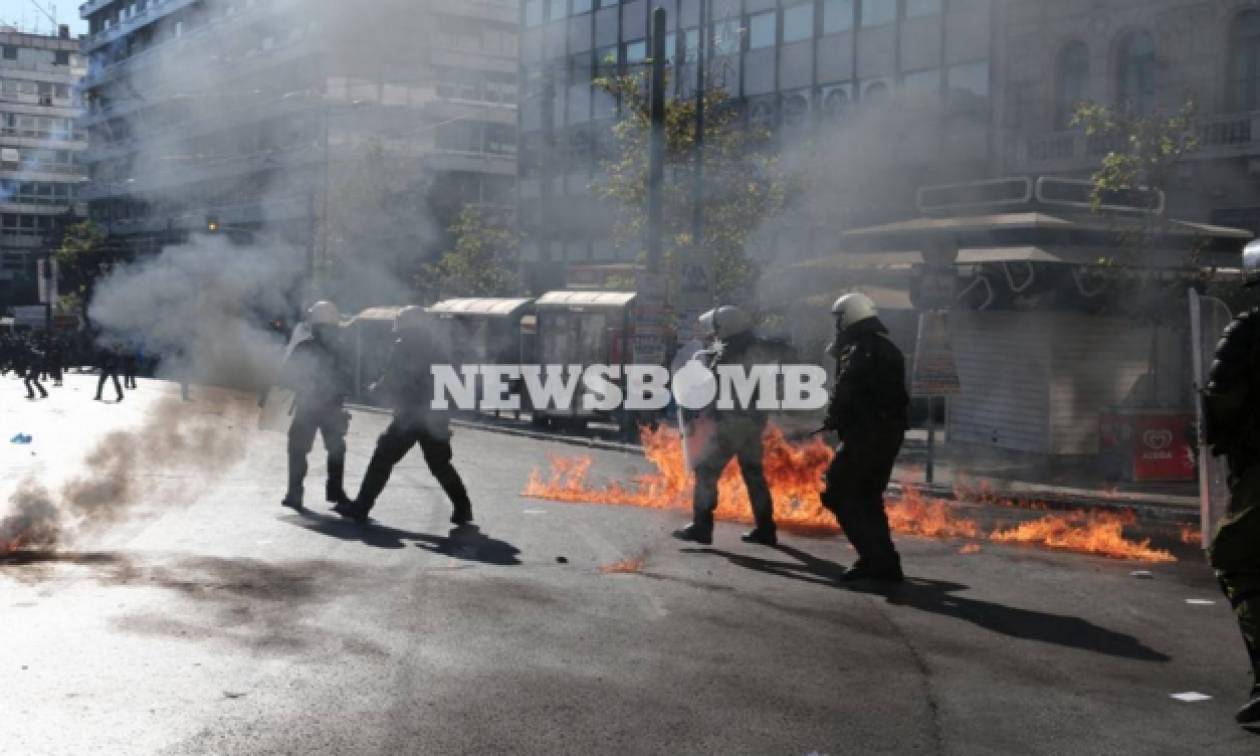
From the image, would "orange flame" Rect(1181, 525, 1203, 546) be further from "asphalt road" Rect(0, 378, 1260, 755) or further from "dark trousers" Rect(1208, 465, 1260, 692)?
"dark trousers" Rect(1208, 465, 1260, 692)

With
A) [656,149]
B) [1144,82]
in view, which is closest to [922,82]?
[1144,82]

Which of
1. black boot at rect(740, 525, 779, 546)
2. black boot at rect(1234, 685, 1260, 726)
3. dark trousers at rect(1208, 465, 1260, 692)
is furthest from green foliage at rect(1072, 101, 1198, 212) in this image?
black boot at rect(1234, 685, 1260, 726)

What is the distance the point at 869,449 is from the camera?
8.33 m

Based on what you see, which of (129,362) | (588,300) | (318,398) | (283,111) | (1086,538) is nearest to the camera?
(1086,538)

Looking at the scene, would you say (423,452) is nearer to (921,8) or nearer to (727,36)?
(921,8)

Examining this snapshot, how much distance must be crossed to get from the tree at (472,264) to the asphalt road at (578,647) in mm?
26777

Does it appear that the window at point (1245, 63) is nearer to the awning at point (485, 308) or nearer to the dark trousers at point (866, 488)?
the awning at point (485, 308)

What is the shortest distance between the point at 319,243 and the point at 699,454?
19443 millimetres

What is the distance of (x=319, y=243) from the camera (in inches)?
1105

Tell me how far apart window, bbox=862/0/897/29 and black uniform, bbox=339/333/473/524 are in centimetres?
2340

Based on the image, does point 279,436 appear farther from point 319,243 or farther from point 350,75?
point 319,243

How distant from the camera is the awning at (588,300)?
25.1 meters

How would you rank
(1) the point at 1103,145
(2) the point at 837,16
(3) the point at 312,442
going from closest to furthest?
(3) the point at 312,442 < (1) the point at 1103,145 < (2) the point at 837,16

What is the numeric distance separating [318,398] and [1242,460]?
8.06 metres
